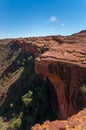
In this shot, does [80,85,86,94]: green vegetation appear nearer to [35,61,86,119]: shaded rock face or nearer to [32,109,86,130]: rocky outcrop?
[35,61,86,119]: shaded rock face

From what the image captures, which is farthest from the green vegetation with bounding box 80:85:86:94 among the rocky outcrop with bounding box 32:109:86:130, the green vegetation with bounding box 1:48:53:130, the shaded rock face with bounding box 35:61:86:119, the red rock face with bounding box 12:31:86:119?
the green vegetation with bounding box 1:48:53:130

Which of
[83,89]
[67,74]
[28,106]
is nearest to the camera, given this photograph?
[83,89]

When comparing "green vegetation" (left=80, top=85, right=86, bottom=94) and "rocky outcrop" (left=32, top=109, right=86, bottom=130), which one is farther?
"green vegetation" (left=80, top=85, right=86, bottom=94)

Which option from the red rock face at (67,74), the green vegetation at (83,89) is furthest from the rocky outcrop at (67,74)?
the green vegetation at (83,89)

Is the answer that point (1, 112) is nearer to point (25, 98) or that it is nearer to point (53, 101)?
point (25, 98)

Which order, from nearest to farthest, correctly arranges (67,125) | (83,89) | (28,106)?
(67,125) < (83,89) < (28,106)

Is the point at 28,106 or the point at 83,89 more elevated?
the point at 83,89

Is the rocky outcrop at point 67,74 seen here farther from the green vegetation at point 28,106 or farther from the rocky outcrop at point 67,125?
the rocky outcrop at point 67,125

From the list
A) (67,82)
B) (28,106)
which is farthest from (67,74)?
(28,106)

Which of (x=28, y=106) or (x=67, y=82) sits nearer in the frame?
(x=67, y=82)

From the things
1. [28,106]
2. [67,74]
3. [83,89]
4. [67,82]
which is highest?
[67,74]

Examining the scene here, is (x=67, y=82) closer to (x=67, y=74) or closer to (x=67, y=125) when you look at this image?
(x=67, y=74)

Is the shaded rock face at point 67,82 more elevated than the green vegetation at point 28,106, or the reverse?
the shaded rock face at point 67,82
